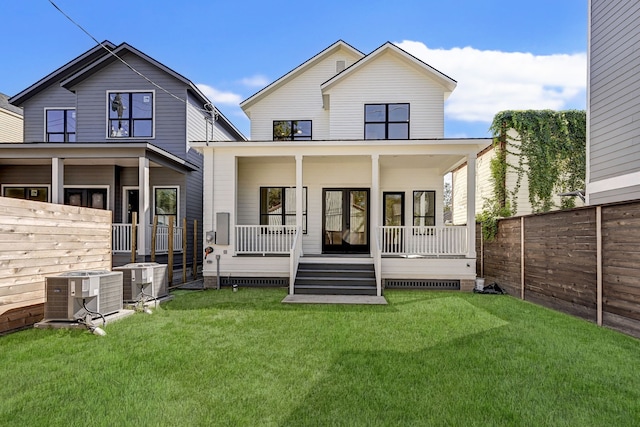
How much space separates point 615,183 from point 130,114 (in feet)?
48.3

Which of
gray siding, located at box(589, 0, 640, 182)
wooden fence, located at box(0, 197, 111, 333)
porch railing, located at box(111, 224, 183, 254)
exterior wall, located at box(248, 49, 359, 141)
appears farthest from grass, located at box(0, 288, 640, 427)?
exterior wall, located at box(248, 49, 359, 141)

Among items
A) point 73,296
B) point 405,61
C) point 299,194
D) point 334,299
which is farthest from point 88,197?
point 405,61

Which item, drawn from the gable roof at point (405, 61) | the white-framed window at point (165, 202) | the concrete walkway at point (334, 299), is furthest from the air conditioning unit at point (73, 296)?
the gable roof at point (405, 61)

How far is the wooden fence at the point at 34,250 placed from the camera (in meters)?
5.21

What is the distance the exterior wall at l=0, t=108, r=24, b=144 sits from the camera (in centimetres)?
1688

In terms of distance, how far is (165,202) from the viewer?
13039mm

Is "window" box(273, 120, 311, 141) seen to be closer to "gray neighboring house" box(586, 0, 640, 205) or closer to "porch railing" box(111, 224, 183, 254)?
"porch railing" box(111, 224, 183, 254)

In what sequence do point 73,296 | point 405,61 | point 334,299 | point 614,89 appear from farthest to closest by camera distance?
point 405,61, point 614,89, point 334,299, point 73,296

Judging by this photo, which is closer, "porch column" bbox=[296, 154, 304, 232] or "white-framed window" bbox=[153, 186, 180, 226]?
"porch column" bbox=[296, 154, 304, 232]

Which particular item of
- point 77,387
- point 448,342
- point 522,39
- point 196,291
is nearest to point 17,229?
point 77,387

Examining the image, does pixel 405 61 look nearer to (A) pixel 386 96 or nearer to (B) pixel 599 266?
(A) pixel 386 96

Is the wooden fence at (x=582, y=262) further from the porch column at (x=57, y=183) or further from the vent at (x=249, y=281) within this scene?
the porch column at (x=57, y=183)

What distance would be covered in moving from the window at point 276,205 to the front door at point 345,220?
1148mm

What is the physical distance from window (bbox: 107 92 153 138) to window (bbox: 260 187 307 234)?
5013mm
